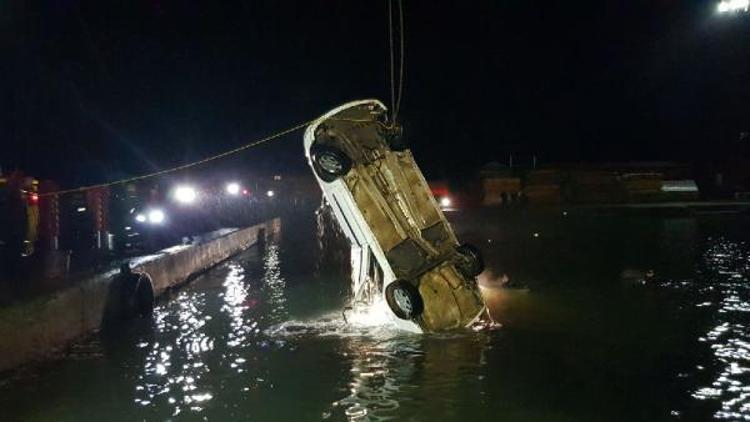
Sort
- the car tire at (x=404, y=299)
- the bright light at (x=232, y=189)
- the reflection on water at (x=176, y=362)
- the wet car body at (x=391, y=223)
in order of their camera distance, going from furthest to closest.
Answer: the bright light at (x=232, y=189)
the wet car body at (x=391, y=223)
the car tire at (x=404, y=299)
the reflection on water at (x=176, y=362)

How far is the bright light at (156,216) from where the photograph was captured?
59.6 ft

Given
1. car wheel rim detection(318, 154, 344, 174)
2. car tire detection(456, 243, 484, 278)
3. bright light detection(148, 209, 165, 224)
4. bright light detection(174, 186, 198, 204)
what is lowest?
car tire detection(456, 243, 484, 278)

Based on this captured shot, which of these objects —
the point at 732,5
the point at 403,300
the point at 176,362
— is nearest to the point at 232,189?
the point at 732,5

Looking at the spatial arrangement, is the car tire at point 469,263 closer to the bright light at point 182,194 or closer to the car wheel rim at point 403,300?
the car wheel rim at point 403,300

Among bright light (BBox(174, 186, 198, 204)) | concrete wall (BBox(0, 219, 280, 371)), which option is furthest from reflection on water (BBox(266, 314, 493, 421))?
bright light (BBox(174, 186, 198, 204))

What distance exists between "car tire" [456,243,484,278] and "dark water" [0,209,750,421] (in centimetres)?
91

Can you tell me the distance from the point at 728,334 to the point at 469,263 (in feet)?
12.4

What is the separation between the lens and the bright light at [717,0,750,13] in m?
28.6

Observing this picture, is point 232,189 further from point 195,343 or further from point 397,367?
point 397,367

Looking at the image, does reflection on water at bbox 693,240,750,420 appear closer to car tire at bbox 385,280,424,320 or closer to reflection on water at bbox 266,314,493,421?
reflection on water at bbox 266,314,493,421

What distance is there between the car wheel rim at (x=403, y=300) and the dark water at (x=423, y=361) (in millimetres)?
498

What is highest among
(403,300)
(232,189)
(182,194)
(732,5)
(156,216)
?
(732,5)

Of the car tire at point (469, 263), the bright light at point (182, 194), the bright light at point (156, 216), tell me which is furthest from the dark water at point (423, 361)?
the bright light at point (182, 194)

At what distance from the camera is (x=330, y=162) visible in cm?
920
